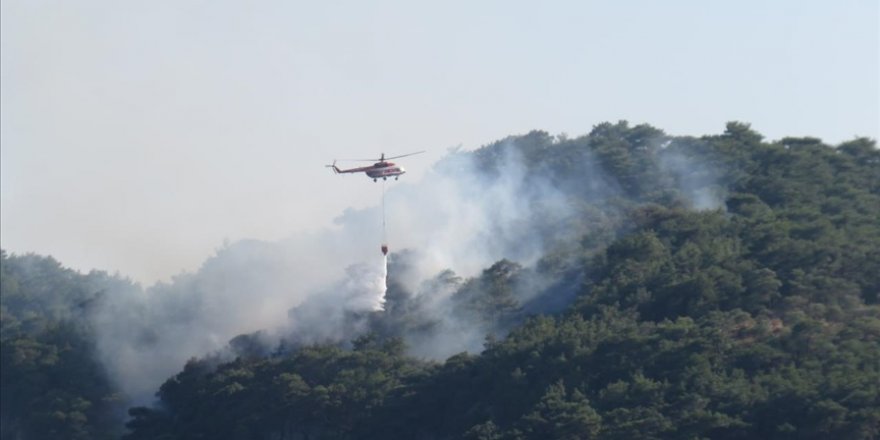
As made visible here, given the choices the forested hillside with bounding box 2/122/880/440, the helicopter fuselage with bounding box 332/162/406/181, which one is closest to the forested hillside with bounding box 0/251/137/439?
the forested hillside with bounding box 2/122/880/440

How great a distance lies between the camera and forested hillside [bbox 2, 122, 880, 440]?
231 ft

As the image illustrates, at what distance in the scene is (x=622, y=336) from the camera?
2995 inches

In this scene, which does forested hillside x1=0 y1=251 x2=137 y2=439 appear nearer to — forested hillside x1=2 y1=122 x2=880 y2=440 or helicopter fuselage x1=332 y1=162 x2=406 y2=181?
forested hillside x1=2 y1=122 x2=880 y2=440

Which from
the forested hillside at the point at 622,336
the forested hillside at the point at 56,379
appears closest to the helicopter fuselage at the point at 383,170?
the forested hillside at the point at 622,336

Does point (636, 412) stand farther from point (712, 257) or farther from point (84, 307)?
point (84, 307)

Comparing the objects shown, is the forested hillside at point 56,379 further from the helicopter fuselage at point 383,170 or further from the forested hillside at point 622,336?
the helicopter fuselage at point 383,170

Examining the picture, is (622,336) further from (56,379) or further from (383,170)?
(56,379)

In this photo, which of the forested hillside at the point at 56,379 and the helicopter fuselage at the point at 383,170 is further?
the forested hillside at the point at 56,379

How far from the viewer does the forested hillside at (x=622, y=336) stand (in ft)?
231

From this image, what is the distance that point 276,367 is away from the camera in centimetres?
8775

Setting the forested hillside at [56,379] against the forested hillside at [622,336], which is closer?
the forested hillside at [622,336]

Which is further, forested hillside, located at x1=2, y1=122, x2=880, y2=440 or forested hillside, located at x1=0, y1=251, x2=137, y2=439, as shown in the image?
forested hillside, located at x1=0, y1=251, x2=137, y2=439

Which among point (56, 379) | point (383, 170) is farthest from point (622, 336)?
point (56, 379)

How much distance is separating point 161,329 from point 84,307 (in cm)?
1505
